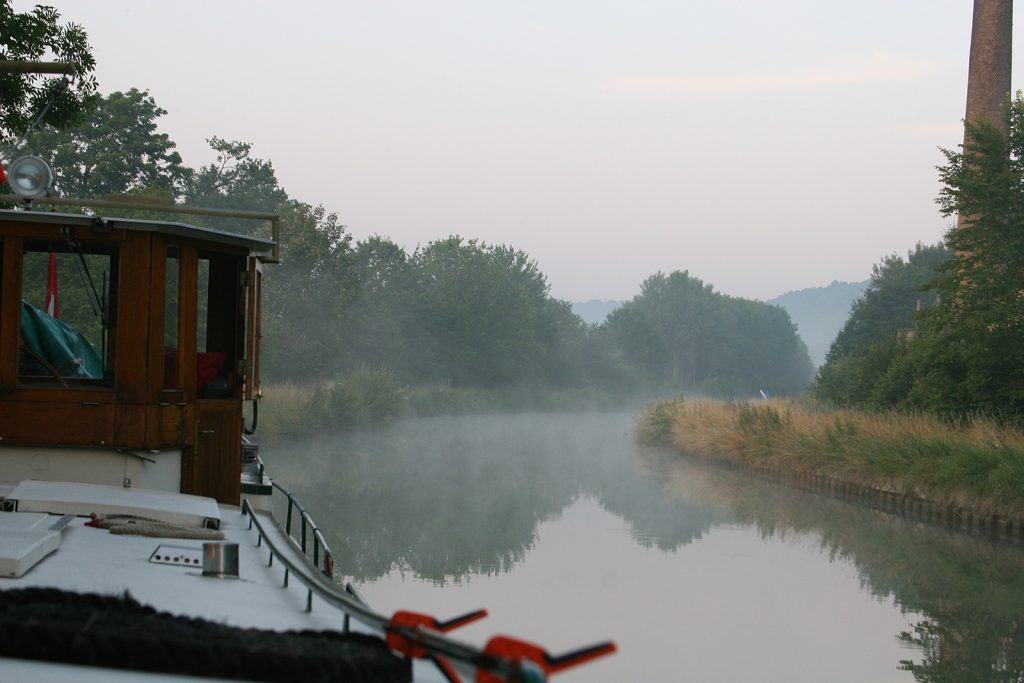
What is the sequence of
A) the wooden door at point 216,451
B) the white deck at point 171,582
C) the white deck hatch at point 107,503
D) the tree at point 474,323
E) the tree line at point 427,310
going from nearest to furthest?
1. the white deck at point 171,582
2. the white deck hatch at point 107,503
3. the wooden door at point 216,451
4. the tree line at point 427,310
5. the tree at point 474,323

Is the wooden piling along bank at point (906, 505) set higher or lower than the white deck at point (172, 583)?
lower

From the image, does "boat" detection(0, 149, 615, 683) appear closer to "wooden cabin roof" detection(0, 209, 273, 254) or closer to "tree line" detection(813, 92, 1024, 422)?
"wooden cabin roof" detection(0, 209, 273, 254)

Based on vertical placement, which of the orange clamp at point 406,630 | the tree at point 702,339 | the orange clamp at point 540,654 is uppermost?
the orange clamp at point 540,654

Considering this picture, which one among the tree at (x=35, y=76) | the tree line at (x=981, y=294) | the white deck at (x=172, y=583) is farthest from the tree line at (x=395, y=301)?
the tree line at (x=981, y=294)

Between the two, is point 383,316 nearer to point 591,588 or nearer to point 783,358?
point 591,588

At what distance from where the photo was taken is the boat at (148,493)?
3043 mm

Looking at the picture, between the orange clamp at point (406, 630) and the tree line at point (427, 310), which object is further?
the tree line at point (427, 310)

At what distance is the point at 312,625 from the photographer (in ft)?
14.1

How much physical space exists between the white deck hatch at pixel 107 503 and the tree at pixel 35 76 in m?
9.48

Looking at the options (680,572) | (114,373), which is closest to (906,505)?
(680,572)

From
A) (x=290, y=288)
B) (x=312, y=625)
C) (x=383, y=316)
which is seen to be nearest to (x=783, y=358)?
(x=383, y=316)

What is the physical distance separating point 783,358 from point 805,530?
11421 cm

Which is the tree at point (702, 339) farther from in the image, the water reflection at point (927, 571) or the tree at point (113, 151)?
the water reflection at point (927, 571)

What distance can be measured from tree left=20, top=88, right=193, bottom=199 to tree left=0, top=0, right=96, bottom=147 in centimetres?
2078
